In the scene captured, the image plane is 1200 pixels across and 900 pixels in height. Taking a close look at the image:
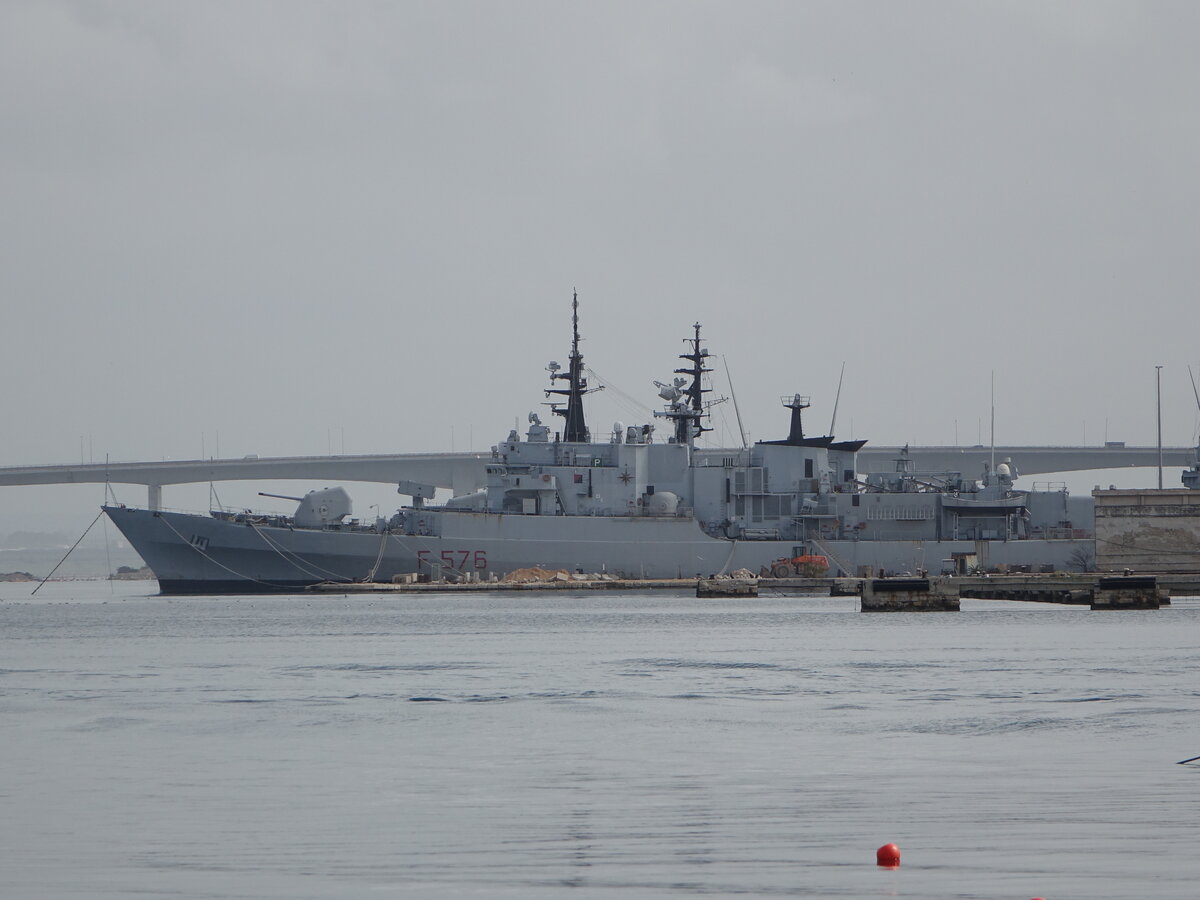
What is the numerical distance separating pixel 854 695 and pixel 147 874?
15311mm

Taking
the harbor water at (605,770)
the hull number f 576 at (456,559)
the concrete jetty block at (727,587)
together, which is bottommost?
the harbor water at (605,770)

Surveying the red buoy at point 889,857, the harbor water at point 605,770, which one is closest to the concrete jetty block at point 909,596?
the harbor water at point 605,770

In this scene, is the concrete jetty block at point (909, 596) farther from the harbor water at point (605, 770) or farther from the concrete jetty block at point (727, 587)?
the harbor water at point (605, 770)

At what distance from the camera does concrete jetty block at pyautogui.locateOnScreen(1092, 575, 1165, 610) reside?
5072 centimetres

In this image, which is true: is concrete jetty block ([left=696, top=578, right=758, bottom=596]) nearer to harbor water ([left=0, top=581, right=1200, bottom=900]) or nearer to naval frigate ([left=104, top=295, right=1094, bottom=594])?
naval frigate ([left=104, top=295, right=1094, bottom=594])

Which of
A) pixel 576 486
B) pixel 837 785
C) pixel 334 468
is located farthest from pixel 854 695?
pixel 334 468

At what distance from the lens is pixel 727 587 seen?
60.5m

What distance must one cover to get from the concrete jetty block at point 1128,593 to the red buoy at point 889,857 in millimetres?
42761

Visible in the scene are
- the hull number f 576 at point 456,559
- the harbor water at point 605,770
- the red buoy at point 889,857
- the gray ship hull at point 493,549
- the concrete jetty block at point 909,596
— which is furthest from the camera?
the hull number f 576 at point 456,559

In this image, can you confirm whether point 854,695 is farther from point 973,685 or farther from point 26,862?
point 26,862

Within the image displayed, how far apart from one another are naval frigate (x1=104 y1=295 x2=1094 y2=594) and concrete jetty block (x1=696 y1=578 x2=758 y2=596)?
5102mm

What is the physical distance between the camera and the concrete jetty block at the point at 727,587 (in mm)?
60125

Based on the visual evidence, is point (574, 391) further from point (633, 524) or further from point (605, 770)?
point (605, 770)

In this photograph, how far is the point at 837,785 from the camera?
15.2 meters
